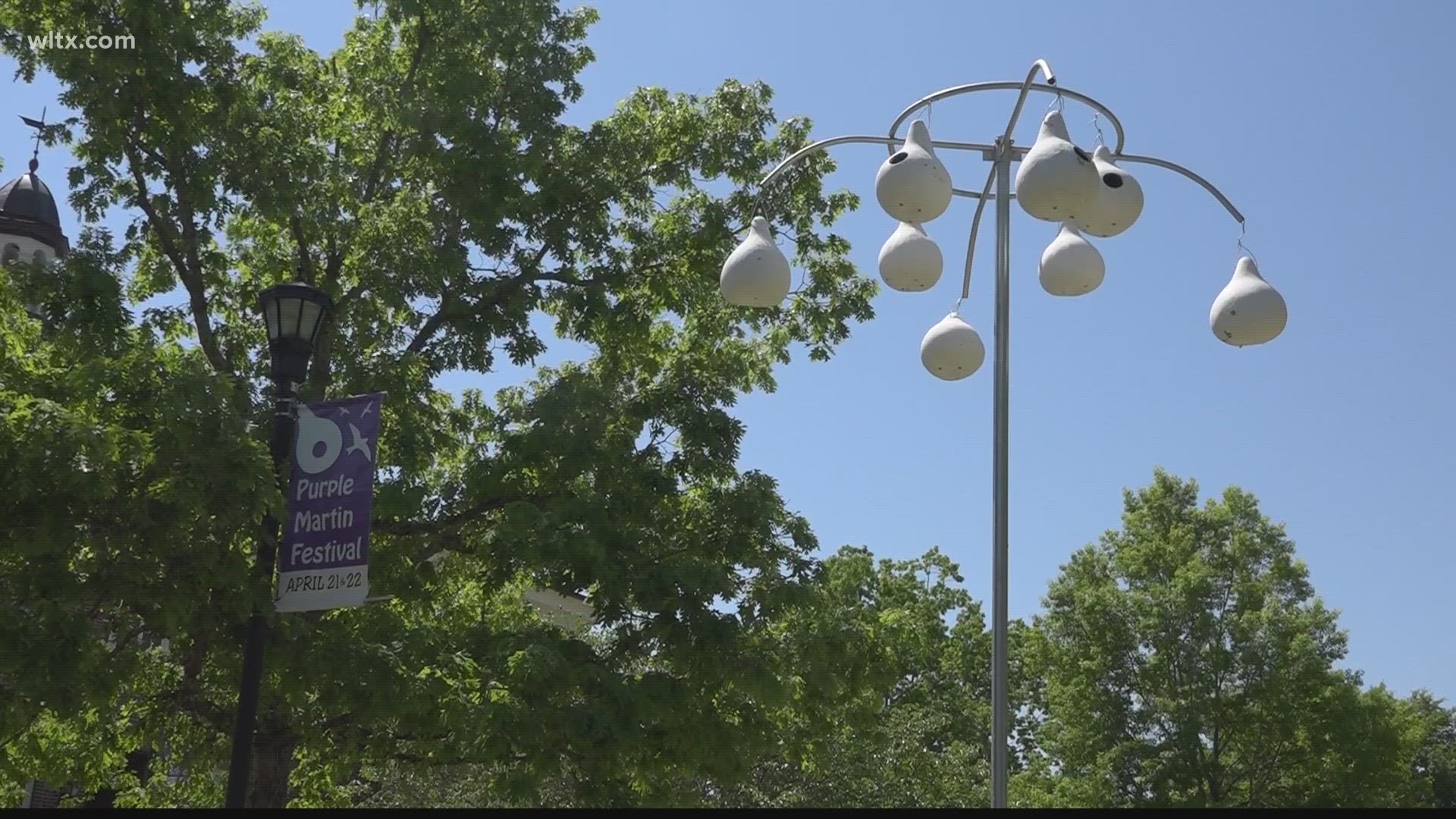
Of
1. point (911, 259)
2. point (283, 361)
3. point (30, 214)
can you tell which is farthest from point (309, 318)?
point (30, 214)

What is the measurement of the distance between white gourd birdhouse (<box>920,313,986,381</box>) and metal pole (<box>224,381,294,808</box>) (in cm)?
451

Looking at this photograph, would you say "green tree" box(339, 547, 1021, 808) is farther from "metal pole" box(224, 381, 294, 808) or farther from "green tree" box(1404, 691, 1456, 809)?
"green tree" box(1404, 691, 1456, 809)

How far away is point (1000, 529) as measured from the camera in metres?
8.81

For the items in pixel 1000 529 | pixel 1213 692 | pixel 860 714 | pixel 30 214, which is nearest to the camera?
pixel 1000 529

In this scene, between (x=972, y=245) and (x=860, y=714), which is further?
(x=860, y=714)

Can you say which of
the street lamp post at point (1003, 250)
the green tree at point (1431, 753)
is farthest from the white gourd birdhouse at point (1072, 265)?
the green tree at point (1431, 753)

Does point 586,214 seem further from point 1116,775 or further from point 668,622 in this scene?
point 1116,775

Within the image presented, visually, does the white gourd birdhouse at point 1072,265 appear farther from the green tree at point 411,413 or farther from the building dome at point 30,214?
the building dome at point 30,214

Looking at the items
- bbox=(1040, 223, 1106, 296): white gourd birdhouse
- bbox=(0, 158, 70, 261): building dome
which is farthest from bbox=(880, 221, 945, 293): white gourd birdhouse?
bbox=(0, 158, 70, 261): building dome

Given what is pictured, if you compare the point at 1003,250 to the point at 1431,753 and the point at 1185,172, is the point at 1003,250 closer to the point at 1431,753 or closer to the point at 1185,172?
the point at 1185,172

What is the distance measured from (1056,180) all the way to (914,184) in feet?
3.35

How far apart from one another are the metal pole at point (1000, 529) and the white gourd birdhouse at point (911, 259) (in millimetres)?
426

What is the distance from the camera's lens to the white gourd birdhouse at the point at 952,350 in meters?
10.2

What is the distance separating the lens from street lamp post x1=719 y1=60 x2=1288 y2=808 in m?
8.35
